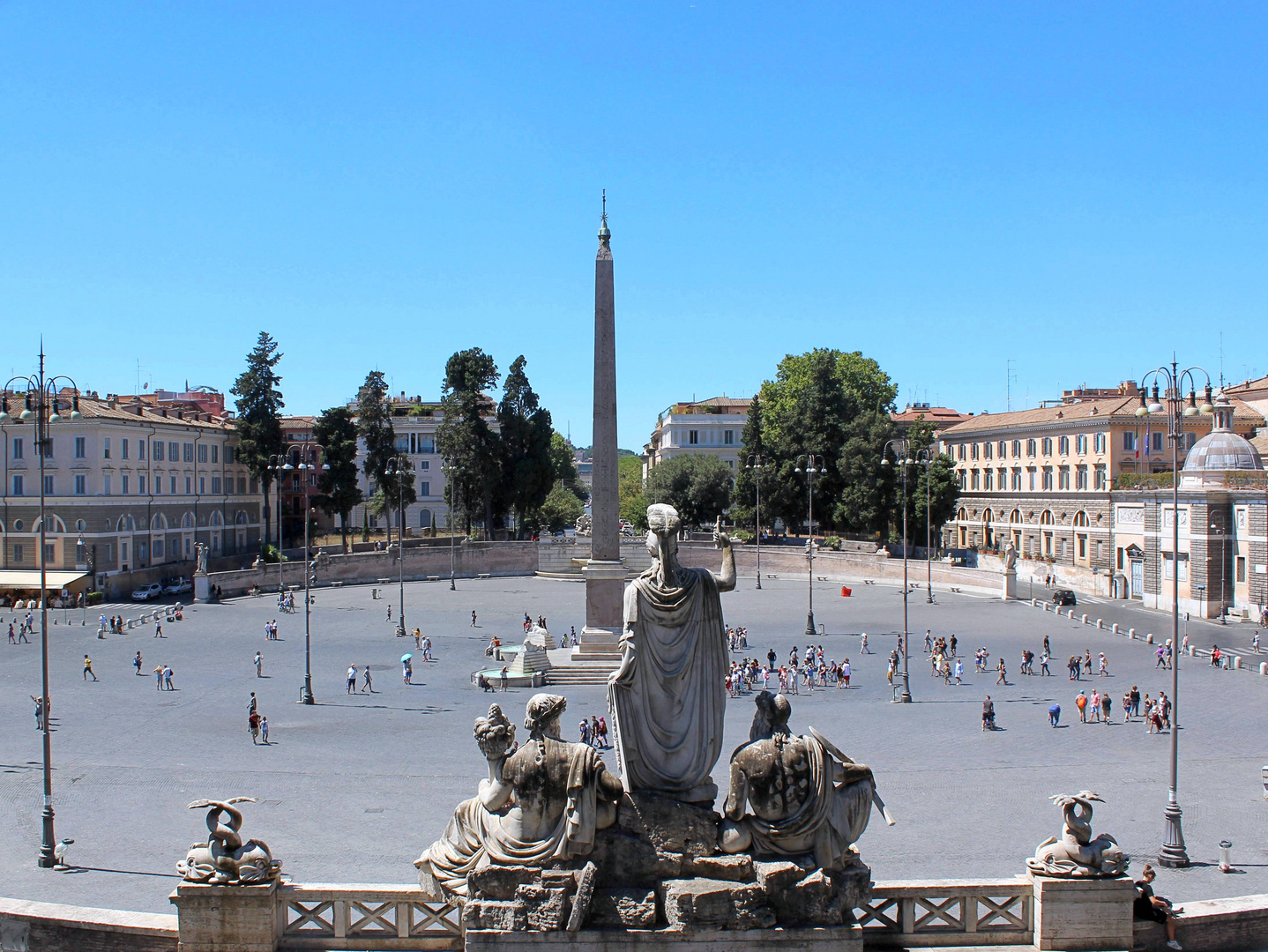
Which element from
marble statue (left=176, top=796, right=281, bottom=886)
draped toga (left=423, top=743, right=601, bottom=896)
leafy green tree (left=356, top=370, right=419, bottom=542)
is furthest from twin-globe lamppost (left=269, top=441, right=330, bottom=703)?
draped toga (left=423, top=743, right=601, bottom=896)

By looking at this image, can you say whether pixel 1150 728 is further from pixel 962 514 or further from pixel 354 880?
pixel 962 514

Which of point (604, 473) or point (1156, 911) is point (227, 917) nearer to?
point (1156, 911)

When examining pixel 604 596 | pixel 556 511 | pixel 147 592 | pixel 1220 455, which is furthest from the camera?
pixel 556 511

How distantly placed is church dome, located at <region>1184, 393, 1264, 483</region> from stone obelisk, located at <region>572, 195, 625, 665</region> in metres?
23.1

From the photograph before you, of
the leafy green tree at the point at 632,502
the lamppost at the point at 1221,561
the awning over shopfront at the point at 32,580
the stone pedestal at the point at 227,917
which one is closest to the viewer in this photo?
the stone pedestal at the point at 227,917

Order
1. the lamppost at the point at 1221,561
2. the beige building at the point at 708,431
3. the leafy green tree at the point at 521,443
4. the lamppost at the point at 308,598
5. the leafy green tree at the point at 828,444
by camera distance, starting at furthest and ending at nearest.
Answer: the beige building at the point at 708,431 → the leafy green tree at the point at 521,443 → the leafy green tree at the point at 828,444 → the lamppost at the point at 1221,561 → the lamppost at the point at 308,598

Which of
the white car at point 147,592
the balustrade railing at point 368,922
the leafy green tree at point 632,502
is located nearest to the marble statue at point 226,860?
the balustrade railing at point 368,922

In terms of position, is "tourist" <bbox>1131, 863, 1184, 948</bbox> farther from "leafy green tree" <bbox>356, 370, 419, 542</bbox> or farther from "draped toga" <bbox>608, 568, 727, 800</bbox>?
"leafy green tree" <bbox>356, 370, 419, 542</bbox>

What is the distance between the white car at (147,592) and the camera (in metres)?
47.0

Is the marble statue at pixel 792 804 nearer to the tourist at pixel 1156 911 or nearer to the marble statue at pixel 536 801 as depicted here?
the marble statue at pixel 536 801

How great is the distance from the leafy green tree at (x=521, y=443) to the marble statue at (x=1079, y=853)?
5484cm

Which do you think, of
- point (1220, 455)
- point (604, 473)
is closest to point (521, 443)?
point (604, 473)

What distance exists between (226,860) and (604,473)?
26.3m

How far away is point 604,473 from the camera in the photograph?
32469 mm
